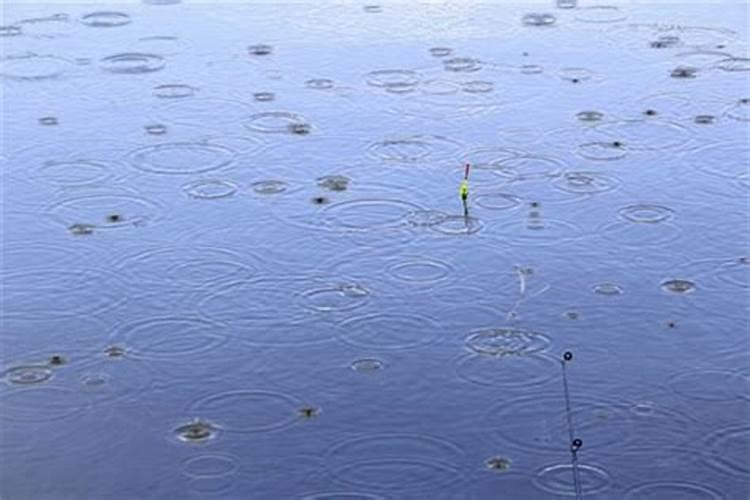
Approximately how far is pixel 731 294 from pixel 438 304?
1874 millimetres

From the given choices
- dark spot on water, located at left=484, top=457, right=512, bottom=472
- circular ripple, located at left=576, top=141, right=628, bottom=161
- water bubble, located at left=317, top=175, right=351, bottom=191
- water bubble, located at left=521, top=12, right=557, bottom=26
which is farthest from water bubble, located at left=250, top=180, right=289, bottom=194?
water bubble, located at left=521, top=12, right=557, bottom=26

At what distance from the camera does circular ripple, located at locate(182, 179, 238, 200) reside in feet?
37.4

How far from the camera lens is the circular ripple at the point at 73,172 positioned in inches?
460

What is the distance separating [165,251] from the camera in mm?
10500

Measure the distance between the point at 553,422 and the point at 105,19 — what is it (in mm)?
8854

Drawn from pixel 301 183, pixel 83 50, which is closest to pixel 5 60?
pixel 83 50

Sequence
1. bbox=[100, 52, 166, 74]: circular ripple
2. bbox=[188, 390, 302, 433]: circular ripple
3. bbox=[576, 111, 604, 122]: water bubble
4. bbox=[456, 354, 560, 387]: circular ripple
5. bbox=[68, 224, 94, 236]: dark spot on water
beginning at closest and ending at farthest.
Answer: bbox=[188, 390, 302, 433]: circular ripple < bbox=[456, 354, 560, 387]: circular ripple < bbox=[68, 224, 94, 236]: dark spot on water < bbox=[576, 111, 604, 122]: water bubble < bbox=[100, 52, 166, 74]: circular ripple

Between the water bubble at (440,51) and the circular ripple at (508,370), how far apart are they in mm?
5841

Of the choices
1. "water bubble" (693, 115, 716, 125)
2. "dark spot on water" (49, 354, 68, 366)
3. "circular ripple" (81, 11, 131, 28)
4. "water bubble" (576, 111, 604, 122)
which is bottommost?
"dark spot on water" (49, 354, 68, 366)

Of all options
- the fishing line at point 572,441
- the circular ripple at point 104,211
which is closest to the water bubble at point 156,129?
the circular ripple at point 104,211

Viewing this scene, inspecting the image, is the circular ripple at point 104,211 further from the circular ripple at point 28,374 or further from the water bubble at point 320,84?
the water bubble at point 320,84

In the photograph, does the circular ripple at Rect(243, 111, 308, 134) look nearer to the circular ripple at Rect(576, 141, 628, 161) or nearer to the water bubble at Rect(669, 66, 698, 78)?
the circular ripple at Rect(576, 141, 628, 161)

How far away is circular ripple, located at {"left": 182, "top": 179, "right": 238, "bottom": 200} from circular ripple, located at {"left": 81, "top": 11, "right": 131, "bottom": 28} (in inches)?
178

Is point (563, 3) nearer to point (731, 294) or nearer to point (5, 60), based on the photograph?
point (5, 60)
